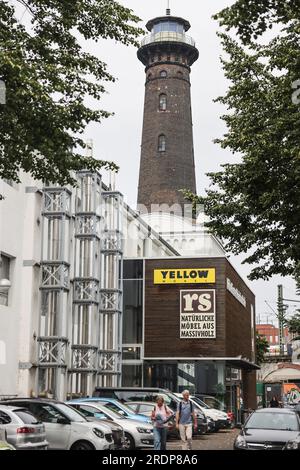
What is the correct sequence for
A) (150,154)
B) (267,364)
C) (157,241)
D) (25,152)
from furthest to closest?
(267,364), (150,154), (157,241), (25,152)

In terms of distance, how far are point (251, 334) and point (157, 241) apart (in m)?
10.3

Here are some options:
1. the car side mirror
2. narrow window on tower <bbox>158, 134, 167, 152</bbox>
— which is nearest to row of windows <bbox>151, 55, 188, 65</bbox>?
narrow window on tower <bbox>158, 134, 167, 152</bbox>

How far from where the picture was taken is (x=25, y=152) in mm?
15938

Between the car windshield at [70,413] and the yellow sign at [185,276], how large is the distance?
75.0ft

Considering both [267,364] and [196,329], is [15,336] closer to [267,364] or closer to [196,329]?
[196,329]

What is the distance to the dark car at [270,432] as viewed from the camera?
17.1m

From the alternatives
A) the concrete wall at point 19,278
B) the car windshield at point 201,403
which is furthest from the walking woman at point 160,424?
the car windshield at point 201,403

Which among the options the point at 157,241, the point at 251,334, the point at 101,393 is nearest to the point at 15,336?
the point at 101,393

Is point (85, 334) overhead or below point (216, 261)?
below

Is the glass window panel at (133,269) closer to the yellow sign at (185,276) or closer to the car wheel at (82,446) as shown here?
the yellow sign at (185,276)

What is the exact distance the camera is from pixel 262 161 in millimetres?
19531

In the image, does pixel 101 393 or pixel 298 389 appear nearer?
pixel 101 393

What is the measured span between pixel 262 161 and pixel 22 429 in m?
9.20
